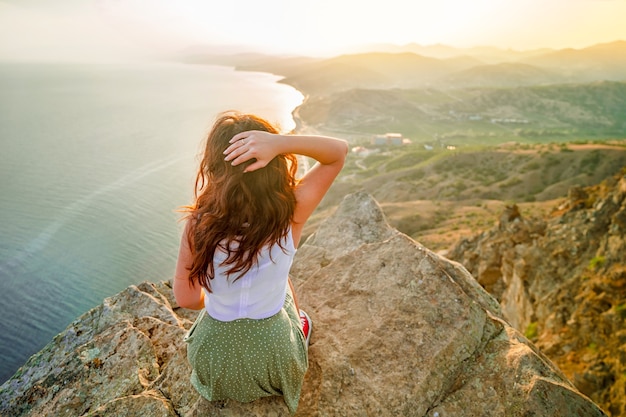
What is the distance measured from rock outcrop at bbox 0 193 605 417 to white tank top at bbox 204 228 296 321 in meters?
1.02

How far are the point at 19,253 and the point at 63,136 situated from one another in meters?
35.6

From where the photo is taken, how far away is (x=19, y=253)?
30.2m

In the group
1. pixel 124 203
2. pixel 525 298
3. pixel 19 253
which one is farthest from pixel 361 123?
pixel 525 298

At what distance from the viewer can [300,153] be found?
10.2 ft

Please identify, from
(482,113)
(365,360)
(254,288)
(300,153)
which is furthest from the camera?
(482,113)

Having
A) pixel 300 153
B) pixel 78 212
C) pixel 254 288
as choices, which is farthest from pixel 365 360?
pixel 78 212

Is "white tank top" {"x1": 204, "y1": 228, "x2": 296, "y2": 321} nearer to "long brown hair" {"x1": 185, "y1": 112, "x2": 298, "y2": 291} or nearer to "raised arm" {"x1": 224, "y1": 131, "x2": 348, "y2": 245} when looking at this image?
"long brown hair" {"x1": 185, "y1": 112, "x2": 298, "y2": 291}

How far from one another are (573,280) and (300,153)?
10.9 metres

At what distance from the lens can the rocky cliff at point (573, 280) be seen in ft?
25.0

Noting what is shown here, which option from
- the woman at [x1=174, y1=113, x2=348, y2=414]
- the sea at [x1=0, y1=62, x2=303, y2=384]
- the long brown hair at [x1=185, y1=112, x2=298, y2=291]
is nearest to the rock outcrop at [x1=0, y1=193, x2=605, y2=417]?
the woman at [x1=174, y1=113, x2=348, y2=414]

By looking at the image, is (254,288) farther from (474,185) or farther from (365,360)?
(474,185)

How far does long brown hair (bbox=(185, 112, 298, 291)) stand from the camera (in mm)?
2699

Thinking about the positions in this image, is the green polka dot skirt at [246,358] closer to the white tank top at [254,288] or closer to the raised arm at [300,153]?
the white tank top at [254,288]

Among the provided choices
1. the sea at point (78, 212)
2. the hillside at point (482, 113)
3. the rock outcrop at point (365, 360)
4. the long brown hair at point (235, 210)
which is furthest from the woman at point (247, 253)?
the hillside at point (482, 113)
